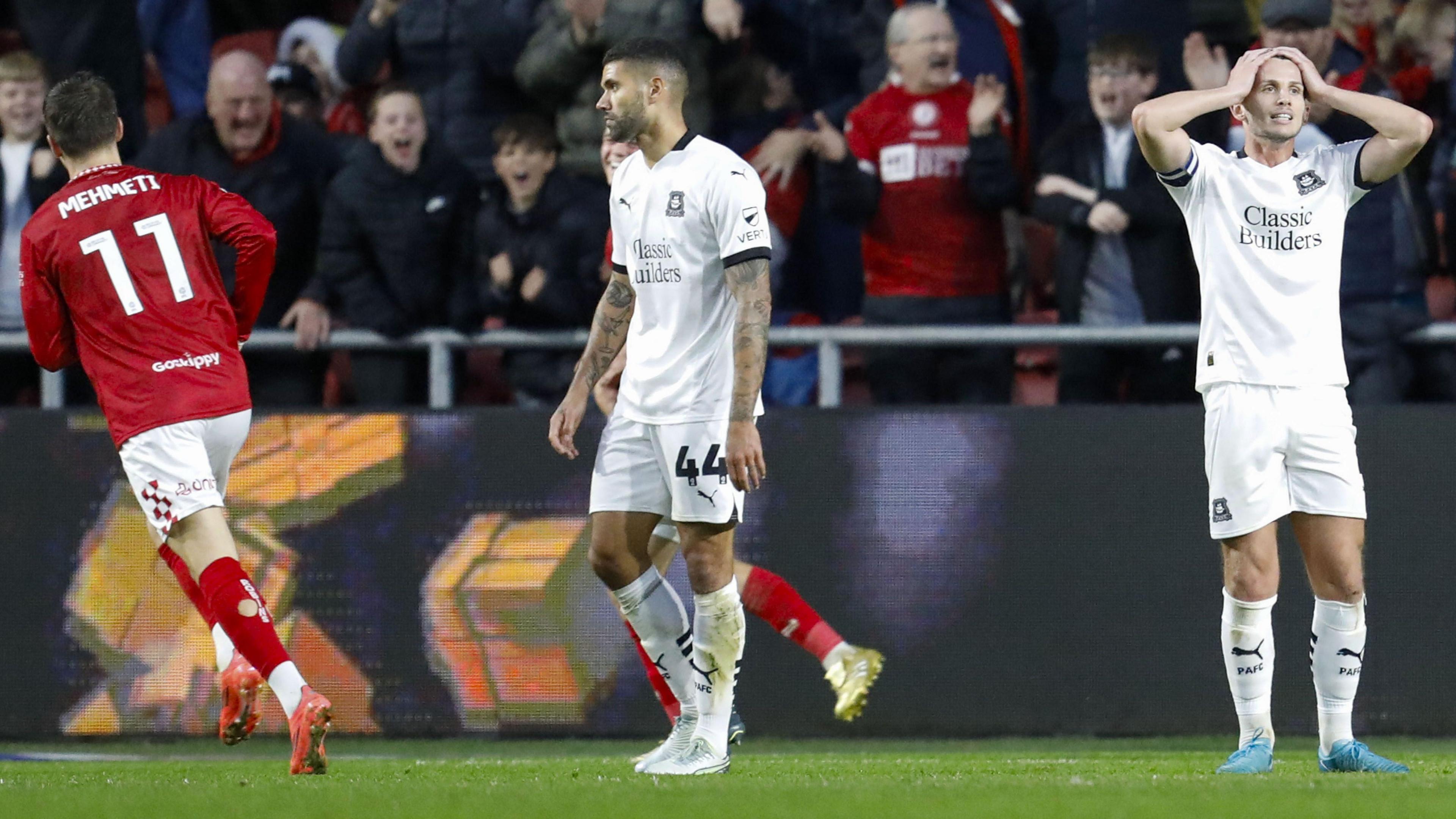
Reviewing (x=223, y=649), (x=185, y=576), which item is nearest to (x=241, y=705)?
(x=223, y=649)

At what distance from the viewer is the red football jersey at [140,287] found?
683 cm

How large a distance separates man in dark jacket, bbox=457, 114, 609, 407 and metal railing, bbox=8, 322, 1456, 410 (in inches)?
4.4

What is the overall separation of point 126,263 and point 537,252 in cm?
306

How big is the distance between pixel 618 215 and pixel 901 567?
2856 mm

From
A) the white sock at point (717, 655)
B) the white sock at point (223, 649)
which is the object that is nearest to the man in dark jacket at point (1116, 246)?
the white sock at point (717, 655)

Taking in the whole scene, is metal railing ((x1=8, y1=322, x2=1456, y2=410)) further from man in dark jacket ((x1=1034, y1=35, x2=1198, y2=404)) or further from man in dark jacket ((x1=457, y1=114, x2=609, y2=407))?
man in dark jacket ((x1=1034, y1=35, x2=1198, y2=404))

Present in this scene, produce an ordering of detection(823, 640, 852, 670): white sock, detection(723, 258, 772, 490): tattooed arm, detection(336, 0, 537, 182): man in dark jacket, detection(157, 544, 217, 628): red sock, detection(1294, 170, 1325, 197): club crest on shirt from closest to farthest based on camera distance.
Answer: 1. detection(723, 258, 772, 490): tattooed arm
2. detection(1294, 170, 1325, 197): club crest on shirt
3. detection(157, 544, 217, 628): red sock
4. detection(823, 640, 852, 670): white sock
5. detection(336, 0, 537, 182): man in dark jacket

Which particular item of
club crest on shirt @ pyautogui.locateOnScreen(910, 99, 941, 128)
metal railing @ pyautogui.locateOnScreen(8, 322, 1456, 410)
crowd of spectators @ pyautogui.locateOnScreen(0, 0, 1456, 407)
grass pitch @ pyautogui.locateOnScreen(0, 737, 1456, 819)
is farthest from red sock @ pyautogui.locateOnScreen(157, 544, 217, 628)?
club crest on shirt @ pyautogui.locateOnScreen(910, 99, 941, 128)

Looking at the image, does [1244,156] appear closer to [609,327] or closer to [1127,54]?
[609,327]

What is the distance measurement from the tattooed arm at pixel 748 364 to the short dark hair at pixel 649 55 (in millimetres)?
698

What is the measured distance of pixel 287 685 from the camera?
21.4ft

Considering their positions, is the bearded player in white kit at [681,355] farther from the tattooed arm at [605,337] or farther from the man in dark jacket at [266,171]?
the man in dark jacket at [266,171]

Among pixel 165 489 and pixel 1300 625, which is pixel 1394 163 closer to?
pixel 1300 625

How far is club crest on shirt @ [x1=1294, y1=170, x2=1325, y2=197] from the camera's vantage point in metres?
6.63
